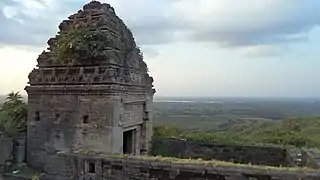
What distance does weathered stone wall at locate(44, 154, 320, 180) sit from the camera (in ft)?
26.9

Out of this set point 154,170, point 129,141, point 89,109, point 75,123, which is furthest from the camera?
point 129,141

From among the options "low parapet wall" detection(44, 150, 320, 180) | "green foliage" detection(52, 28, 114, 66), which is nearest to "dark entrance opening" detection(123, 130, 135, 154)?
"green foliage" detection(52, 28, 114, 66)

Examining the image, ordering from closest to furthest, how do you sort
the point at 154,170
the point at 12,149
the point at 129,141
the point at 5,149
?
the point at 154,170 → the point at 5,149 → the point at 12,149 → the point at 129,141

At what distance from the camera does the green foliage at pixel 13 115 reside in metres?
12.7

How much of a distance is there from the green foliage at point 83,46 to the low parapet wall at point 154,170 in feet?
Answer: 11.4

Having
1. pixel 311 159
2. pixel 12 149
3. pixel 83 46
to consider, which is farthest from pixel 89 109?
pixel 311 159

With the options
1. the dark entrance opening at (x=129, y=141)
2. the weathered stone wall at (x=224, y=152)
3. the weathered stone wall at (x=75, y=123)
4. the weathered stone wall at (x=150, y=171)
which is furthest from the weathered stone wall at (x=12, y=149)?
the weathered stone wall at (x=224, y=152)

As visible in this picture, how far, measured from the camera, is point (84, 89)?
38.3 ft

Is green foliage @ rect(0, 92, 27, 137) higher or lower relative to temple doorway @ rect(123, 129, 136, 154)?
higher

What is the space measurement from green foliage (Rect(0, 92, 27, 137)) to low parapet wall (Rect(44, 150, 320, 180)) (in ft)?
9.00

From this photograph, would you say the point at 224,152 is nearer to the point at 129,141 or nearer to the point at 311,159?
the point at 129,141

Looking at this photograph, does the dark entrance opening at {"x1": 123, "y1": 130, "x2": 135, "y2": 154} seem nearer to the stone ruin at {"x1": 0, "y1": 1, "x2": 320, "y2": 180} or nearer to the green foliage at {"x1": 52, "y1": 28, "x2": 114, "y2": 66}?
the stone ruin at {"x1": 0, "y1": 1, "x2": 320, "y2": 180}

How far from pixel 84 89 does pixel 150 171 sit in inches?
157

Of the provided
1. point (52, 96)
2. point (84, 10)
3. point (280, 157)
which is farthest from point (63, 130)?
point (280, 157)
